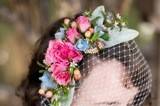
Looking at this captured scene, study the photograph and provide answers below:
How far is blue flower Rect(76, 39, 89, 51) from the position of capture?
1.44 m

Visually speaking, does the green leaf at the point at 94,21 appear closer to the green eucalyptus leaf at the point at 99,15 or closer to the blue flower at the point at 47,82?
the green eucalyptus leaf at the point at 99,15

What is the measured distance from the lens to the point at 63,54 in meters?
1.45

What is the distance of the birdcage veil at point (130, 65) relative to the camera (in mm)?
1466

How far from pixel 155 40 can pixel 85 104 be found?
99 cm

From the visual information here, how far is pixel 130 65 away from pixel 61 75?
7.2 inches

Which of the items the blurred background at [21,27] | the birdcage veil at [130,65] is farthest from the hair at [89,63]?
the blurred background at [21,27]

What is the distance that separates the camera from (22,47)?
2309 mm

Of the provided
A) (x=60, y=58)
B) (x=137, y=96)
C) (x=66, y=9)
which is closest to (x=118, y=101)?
(x=137, y=96)

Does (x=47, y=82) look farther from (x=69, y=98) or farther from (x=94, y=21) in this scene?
(x=94, y=21)

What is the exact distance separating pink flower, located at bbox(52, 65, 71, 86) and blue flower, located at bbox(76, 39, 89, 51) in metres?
0.06

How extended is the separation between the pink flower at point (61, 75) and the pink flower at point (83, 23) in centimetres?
11

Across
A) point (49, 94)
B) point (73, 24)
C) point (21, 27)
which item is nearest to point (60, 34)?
point (73, 24)

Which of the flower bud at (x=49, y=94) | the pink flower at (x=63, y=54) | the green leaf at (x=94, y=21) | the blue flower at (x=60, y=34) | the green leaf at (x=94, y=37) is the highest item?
the green leaf at (x=94, y=21)

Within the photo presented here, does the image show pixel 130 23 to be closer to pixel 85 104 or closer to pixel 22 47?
pixel 22 47
